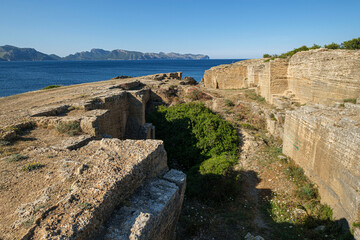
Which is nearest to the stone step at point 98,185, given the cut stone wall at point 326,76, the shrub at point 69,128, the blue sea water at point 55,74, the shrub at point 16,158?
the shrub at point 16,158

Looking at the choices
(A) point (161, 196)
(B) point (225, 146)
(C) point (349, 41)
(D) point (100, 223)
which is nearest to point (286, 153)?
(B) point (225, 146)

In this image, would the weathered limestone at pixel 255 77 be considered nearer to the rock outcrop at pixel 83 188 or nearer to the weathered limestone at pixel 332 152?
the weathered limestone at pixel 332 152

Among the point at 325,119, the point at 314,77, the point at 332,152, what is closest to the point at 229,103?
the point at 314,77

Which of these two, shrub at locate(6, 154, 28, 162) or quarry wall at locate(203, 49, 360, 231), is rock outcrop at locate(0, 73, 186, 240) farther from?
quarry wall at locate(203, 49, 360, 231)

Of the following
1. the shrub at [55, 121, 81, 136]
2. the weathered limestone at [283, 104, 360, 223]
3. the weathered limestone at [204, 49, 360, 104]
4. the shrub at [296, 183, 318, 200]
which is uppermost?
the weathered limestone at [204, 49, 360, 104]

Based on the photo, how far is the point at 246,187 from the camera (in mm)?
7297

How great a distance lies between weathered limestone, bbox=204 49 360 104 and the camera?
27.3ft

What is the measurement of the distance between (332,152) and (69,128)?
7.57 metres

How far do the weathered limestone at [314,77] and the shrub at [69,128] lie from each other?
10.3 meters

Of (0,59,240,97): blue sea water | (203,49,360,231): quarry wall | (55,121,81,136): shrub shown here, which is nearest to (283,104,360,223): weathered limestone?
(203,49,360,231): quarry wall

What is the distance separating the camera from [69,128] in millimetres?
5910

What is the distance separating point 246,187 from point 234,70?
15.8m

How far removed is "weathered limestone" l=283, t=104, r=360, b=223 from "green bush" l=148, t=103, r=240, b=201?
2620mm

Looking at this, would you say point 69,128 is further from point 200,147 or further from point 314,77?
point 314,77
